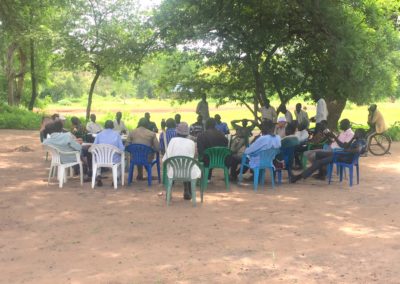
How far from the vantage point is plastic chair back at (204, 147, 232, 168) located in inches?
335

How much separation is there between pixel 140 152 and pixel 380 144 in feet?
25.1

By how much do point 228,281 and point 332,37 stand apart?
839cm

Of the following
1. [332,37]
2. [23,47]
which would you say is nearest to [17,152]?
[332,37]

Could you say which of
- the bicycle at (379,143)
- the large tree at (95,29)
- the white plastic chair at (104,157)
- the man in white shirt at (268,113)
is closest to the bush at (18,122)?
the large tree at (95,29)

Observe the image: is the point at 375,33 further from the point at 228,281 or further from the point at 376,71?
the point at 228,281

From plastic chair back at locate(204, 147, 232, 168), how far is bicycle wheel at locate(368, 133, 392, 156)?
21.0 ft

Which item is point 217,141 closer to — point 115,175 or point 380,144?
point 115,175

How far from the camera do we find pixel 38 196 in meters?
8.04

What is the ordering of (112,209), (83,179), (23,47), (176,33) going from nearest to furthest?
(112,209) → (83,179) → (176,33) → (23,47)

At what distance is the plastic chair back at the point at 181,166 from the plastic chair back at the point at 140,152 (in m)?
1.29

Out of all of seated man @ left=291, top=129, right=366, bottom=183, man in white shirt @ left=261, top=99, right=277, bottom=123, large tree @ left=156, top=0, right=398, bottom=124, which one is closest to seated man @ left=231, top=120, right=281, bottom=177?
seated man @ left=291, top=129, right=366, bottom=183

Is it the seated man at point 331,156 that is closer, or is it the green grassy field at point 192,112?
the seated man at point 331,156

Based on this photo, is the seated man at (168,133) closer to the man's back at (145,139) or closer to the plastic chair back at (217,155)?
the man's back at (145,139)

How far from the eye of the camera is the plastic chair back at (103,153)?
8.50m
